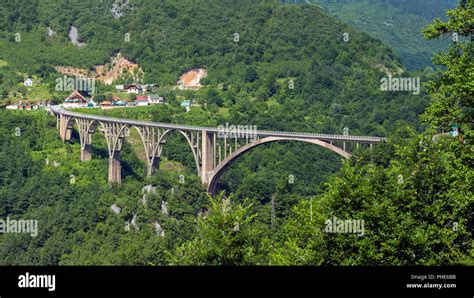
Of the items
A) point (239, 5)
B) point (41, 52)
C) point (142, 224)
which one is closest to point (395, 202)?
point (142, 224)

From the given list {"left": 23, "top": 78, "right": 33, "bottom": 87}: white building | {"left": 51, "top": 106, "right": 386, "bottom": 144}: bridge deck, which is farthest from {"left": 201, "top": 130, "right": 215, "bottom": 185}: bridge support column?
{"left": 23, "top": 78, "right": 33, "bottom": 87}: white building

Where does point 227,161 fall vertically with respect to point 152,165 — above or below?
above

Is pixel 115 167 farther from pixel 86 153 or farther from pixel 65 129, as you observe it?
pixel 65 129

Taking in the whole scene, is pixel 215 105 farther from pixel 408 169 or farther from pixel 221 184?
pixel 408 169

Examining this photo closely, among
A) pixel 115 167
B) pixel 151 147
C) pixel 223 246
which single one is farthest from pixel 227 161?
pixel 223 246
